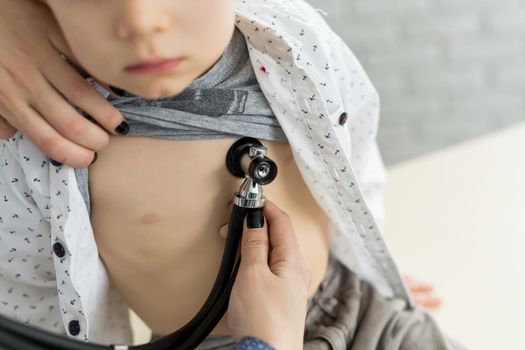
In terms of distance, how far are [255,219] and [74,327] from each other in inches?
8.9

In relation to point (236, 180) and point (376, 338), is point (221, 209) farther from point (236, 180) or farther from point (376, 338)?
point (376, 338)

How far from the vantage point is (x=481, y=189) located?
1235mm

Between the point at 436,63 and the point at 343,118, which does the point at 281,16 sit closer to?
the point at 343,118

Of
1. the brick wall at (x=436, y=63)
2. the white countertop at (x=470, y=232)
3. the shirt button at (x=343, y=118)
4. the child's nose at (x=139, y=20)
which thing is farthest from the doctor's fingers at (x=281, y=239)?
the brick wall at (x=436, y=63)

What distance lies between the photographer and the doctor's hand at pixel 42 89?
2.16 ft

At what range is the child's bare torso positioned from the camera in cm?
70

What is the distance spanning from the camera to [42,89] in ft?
2.16

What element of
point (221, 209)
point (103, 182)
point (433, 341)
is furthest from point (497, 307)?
point (103, 182)

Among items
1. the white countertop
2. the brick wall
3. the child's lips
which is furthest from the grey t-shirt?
the brick wall

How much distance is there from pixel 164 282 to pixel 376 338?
255 millimetres

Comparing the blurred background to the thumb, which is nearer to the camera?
the thumb

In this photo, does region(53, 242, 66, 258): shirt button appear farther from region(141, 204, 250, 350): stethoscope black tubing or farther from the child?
region(141, 204, 250, 350): stethoscope black tubing

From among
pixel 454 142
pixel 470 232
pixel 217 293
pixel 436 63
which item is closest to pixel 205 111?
pixel 217 293

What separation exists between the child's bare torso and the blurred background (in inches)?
15.5
